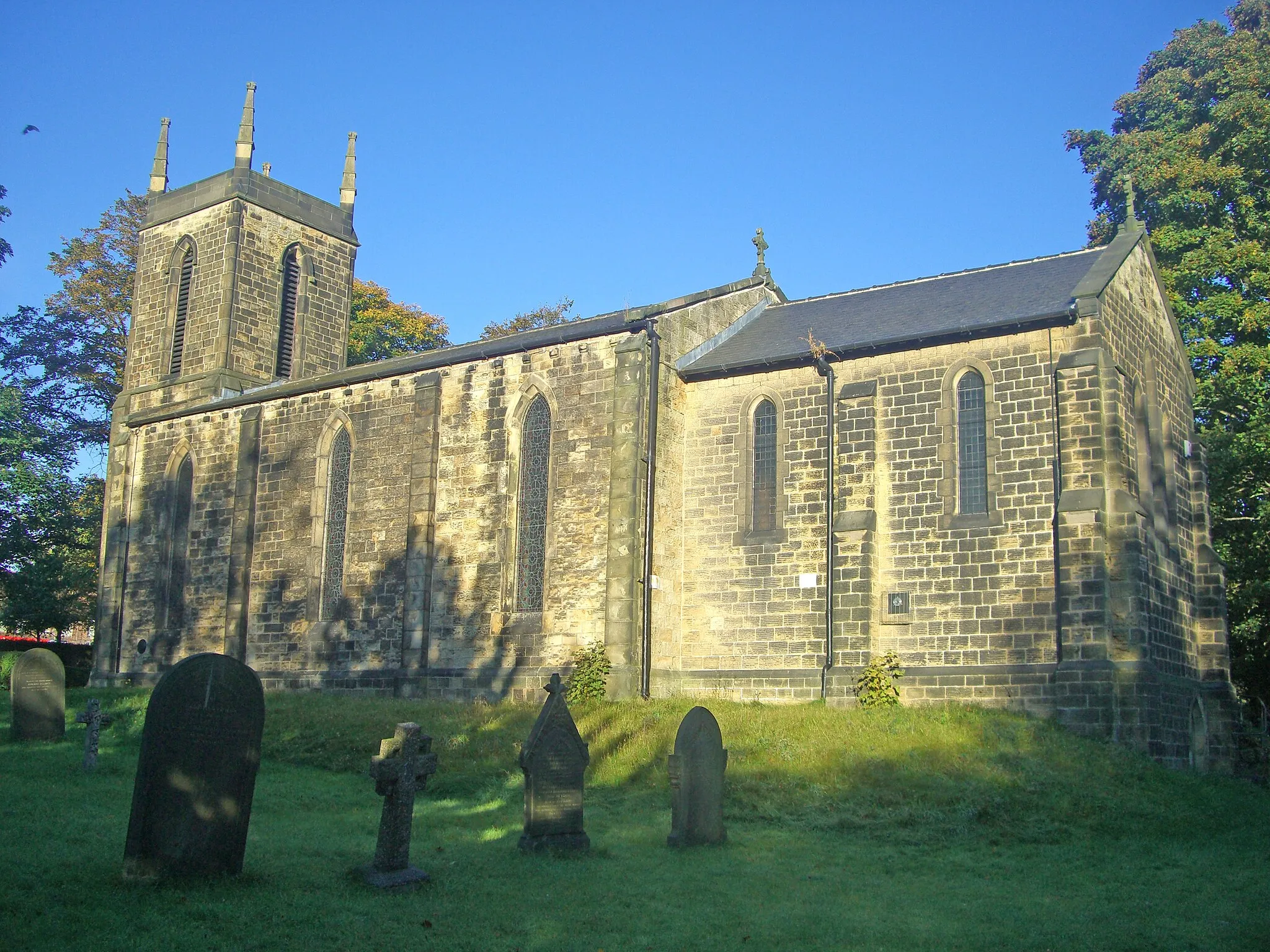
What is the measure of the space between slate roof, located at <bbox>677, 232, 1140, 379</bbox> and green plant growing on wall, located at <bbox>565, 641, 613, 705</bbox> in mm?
6465

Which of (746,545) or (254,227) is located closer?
(746,545)

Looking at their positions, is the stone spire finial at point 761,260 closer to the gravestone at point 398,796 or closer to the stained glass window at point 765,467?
the stained glass window at point 765,467

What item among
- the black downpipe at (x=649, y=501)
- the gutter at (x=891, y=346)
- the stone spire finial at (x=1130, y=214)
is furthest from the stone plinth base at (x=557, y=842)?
the stone spire finial at (x=1130, y=214)

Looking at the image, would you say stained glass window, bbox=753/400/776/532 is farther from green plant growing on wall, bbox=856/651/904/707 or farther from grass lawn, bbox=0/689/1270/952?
grass lawn, bbox=0/689/1270/952

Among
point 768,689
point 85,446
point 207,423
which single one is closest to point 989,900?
point 768,689

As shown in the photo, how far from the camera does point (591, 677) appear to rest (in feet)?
73.3

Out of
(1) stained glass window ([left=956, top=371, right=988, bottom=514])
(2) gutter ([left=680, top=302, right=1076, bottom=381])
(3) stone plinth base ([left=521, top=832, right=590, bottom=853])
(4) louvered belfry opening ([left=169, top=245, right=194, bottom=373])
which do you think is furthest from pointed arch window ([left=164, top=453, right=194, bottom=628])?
(3) stone plinth base ([left=521, top=832, right=590, bottom=853])

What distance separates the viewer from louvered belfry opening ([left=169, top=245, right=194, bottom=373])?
3503cm

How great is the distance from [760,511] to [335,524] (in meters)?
10.7

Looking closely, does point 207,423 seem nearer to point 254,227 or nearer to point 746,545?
point 254,227

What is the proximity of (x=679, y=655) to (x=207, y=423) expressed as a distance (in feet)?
50.7

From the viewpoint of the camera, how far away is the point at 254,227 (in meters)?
34.9

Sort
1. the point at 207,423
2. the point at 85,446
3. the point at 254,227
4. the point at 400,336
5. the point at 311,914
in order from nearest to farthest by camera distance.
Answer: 1. the point at 311,914
2. the point at 207,423
3. the point at 254,227
4. the point at 85,446
5. the point at 400,336

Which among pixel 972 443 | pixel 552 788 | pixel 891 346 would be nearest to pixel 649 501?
pixel 891 346
